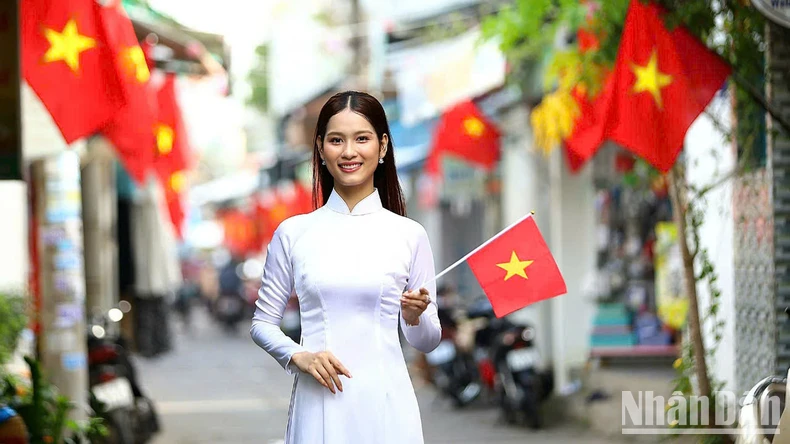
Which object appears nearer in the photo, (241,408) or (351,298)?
(351,298)

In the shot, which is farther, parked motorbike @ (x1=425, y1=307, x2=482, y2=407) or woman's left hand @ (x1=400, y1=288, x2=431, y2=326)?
parked motorbike @ (x1=425, y1=307, x2=482, y2=407)

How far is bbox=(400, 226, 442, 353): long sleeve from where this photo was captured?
3.51 meters

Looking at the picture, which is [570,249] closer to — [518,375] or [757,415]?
[518,375]

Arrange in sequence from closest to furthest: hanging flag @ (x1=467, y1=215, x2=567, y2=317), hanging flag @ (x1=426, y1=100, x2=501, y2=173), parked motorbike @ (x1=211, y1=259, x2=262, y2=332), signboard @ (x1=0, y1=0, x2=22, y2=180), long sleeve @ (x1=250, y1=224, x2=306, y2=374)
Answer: long sleeve @ (x1=250, y1=224, x2=306, y2=374) → hanging flag @ (x1=467, y1=215, x2=567, y2=317) → signboard @ (x1=0, y1=0, x2=22, y2=180) → hanging flag @ (x1=426, y1=100, x2=501, y2=173) → parked motorbike @ (x1=211, y1=259, x2=262, y2=332)

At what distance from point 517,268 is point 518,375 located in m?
7.26

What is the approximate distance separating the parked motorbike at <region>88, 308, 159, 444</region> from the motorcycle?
10.5 ft

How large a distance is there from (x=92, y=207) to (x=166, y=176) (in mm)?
3148

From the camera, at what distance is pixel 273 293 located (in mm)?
3502

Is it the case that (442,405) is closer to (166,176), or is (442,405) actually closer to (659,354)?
(659,354)

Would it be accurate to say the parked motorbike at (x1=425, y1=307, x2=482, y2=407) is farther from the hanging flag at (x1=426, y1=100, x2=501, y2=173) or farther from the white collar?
the white collar

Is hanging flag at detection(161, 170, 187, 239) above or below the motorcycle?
above

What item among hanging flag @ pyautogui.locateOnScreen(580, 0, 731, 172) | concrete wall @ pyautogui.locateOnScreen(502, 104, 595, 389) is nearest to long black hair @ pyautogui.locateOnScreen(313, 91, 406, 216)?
hanging flag @ pyautogui.locateOnScreen(580, 0, 731, 172)

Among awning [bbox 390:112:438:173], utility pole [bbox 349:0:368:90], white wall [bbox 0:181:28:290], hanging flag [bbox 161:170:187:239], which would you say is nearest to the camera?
white wall [bbox 0:181:28:290]

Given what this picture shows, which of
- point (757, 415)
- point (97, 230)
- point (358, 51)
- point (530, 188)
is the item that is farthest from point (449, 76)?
point (358, 51)
